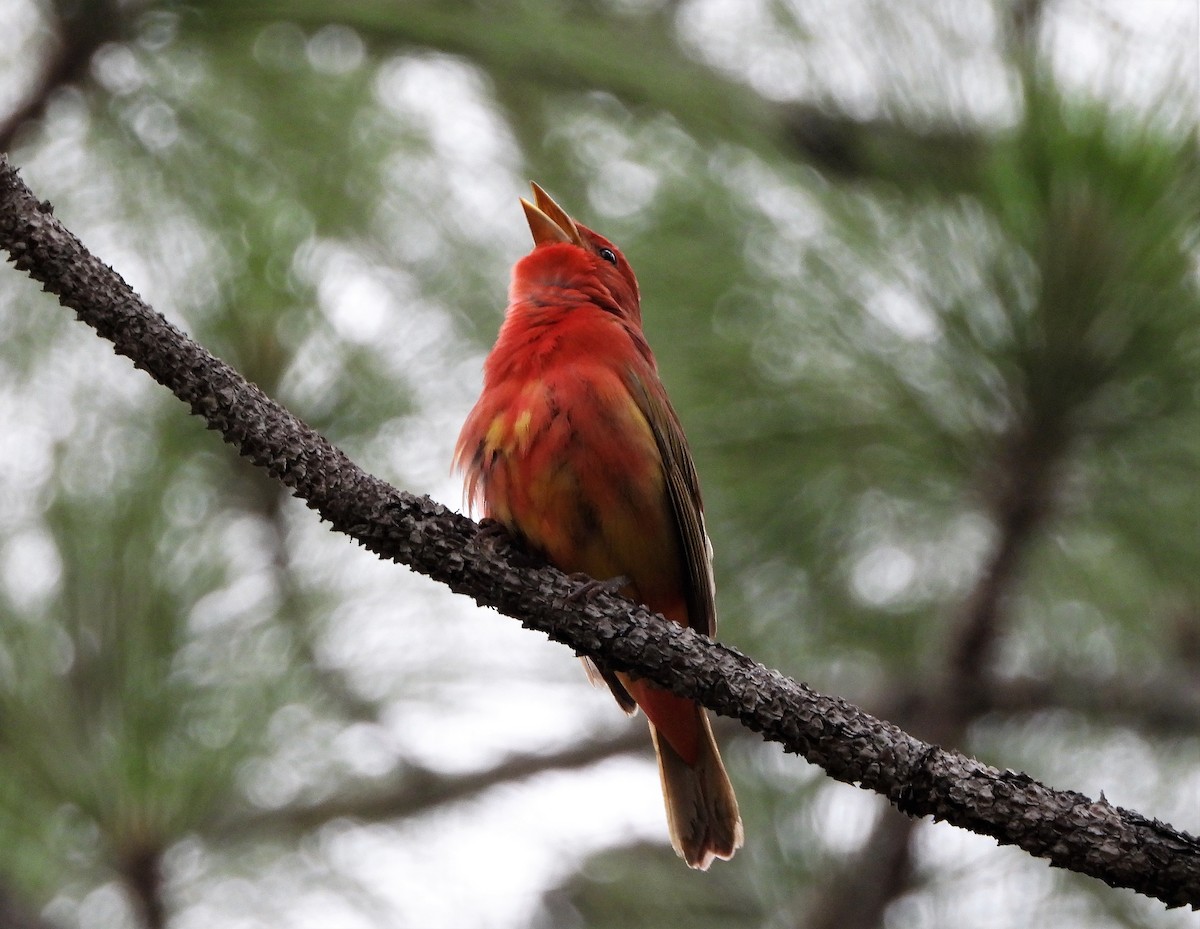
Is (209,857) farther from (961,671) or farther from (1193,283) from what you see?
(1193,283)

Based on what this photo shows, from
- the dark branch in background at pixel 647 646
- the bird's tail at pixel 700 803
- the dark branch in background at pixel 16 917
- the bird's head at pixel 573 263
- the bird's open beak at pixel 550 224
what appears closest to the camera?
the dark branch in background at pixel 647 646

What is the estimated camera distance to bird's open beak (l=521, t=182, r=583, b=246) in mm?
4379

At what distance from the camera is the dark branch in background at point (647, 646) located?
2287mm

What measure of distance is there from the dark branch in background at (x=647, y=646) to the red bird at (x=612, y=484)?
22.4 inches

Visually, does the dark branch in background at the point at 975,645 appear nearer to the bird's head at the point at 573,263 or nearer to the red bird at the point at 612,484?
the red bird at the point at 612,484

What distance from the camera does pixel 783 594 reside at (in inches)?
165

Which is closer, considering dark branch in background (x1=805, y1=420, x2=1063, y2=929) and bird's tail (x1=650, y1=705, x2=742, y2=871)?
dark branch in background (x1=805, y1=420, x2=1063, y2=929)

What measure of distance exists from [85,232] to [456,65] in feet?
3.92

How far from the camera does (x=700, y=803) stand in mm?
3787

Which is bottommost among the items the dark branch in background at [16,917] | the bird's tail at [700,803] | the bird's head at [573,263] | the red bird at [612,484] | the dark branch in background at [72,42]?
the dark branch in background at [16,917]

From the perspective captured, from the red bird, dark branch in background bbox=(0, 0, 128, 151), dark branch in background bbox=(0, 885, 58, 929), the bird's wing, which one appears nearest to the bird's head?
the red bird

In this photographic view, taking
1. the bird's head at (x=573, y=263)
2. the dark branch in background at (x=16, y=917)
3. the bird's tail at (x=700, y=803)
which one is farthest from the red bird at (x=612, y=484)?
the dark branch in background at (x=16, y=917)

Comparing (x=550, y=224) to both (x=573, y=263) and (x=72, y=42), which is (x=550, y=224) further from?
(x=72, y=42)

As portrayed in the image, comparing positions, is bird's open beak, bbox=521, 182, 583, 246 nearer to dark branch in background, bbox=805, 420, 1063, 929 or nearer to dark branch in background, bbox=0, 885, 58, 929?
dark branch in background, bbox=805, 420, 1063, 929
